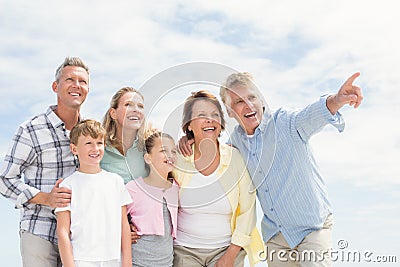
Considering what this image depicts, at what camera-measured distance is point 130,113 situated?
4.58 meters

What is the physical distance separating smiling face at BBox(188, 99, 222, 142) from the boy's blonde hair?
2.76ft

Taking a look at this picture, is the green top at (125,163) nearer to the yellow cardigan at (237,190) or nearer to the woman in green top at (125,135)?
the woman in green top at (125,135)

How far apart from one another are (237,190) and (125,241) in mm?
1078

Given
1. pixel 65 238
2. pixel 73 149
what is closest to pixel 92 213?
pixel 65 238

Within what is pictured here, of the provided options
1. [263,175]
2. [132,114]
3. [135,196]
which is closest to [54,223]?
[135,196]

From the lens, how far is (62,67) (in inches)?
185

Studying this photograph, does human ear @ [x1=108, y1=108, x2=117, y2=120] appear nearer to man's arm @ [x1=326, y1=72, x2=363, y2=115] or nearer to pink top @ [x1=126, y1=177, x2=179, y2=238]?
pink top @ [x1=126, y1=177, x2=179, y2=238]

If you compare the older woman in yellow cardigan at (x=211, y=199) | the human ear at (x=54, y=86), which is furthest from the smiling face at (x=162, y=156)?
the human ear at (x=54, y=86)

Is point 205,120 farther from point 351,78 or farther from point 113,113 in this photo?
point 351,78

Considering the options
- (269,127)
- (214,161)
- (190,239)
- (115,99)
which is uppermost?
(115,99)

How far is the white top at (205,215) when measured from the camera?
433 cm

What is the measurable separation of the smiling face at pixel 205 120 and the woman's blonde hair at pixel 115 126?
44 centimetres

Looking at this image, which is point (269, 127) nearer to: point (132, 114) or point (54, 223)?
point (132, 114)

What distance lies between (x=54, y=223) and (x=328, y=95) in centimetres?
262
